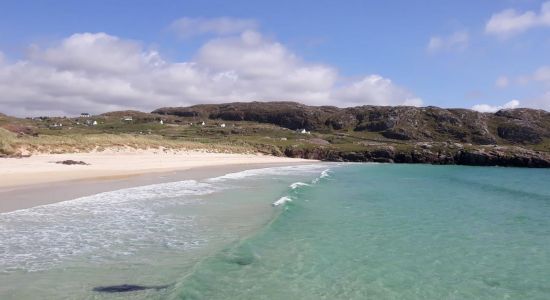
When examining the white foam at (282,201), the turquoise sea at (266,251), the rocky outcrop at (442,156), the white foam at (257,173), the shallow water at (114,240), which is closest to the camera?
the shallow water at (114,240)

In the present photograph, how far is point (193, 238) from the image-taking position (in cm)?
1541

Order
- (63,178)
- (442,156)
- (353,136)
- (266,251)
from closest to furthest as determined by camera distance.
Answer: (266,251) < (63,178) < (442,156) < (353,136)

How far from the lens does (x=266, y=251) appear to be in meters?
14.2

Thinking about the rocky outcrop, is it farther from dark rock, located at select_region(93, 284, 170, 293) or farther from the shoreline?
dark rock, located at select_region(93, 284, 170, 293)

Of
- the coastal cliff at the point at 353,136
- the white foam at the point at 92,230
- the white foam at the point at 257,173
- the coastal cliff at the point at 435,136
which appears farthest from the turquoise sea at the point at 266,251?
the coastal cliff at the point at 435,136

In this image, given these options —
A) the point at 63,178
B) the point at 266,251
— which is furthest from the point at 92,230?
the point at 63,178

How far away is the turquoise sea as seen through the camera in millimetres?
10594

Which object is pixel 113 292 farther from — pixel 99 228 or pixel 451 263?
pixel 451 263

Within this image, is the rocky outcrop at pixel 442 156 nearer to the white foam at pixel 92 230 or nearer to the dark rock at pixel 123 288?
the white foam at pixel 92 230

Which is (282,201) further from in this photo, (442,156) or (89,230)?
(442,156)

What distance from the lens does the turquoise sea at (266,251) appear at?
1059cm

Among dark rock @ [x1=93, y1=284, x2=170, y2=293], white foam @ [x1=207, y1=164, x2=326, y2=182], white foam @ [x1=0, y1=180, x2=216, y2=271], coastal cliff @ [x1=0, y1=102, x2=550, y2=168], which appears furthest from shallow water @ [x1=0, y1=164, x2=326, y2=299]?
coastal cliff @ [x1=0, y1=102, x2=550, y2=168]

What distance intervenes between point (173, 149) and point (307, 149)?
4134 centimetres

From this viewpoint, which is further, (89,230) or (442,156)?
(442,156)
